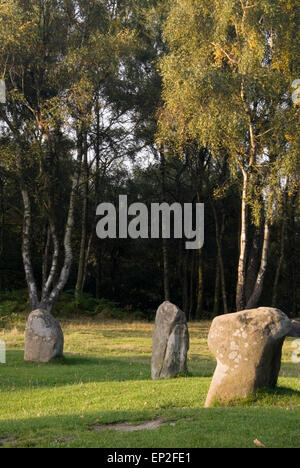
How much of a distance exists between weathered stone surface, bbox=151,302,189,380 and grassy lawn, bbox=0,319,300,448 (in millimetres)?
533

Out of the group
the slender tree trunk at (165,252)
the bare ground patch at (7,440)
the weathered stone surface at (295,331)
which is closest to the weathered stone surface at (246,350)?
the bare ground patch at (7,440)

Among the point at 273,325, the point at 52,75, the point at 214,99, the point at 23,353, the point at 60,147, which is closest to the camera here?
the point at 273,325

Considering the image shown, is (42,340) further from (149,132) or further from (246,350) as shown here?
(149,132)

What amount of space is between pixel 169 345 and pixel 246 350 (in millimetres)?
5364

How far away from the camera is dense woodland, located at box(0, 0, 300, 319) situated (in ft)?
84.6

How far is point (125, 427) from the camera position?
30.4ft

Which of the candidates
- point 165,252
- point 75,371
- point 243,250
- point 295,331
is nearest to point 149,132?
point 165,252

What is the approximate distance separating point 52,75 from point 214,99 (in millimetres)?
9736

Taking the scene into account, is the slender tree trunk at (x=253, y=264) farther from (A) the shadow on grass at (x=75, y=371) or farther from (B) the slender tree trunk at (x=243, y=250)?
(A) the shadow on grass at (x=75, y=371)

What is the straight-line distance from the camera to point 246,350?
10.2 meters

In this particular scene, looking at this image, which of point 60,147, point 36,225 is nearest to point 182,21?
point 60,147

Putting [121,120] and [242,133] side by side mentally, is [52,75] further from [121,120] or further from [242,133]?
[242,133]

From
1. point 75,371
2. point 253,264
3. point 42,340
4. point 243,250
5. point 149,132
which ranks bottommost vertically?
point 75,371

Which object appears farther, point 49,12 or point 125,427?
point 49,12
